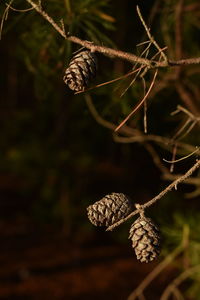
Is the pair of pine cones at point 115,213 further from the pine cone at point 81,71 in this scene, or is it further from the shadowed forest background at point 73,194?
the shadowed forest background at point 73,194

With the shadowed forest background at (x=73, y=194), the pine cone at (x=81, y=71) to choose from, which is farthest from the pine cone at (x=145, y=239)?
the shadowed forest background at (x=73, y=194)

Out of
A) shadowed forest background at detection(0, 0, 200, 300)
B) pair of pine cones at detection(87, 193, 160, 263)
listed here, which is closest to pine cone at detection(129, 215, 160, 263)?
pair of pine cones at detection(87, 193, 160, 263)

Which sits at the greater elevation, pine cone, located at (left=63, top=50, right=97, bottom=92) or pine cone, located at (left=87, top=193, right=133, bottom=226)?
pine cone, located at (left=63, top=50, right=97, bottom=92)

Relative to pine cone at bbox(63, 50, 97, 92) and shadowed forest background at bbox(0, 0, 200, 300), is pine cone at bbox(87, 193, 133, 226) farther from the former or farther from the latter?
shadowed forest background at bbox(0, 0, 200, 300)

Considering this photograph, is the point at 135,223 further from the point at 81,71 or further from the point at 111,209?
the point at 81,71

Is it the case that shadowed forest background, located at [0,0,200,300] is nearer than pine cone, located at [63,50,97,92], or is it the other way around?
pine cone, located at [63,50,97,92]

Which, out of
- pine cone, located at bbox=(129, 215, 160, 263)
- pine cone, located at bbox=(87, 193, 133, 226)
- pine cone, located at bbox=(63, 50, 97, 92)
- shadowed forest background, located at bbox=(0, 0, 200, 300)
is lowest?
pine cone, located at bbox=(129, 215, 160, 263)

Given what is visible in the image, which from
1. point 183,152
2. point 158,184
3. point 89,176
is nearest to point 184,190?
point 158,184
